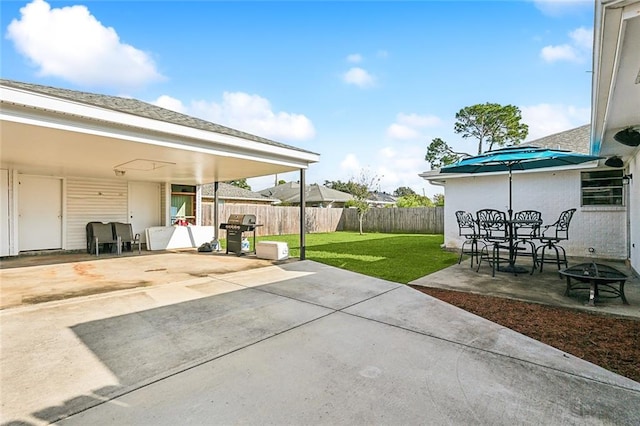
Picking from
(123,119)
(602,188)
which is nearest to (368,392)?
(123,119)

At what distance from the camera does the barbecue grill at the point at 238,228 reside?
9.27 metres

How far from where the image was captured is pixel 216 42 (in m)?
9.15

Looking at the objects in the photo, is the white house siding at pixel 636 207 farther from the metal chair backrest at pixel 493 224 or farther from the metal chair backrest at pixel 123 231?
the metal chair backrest at pixel 123 231

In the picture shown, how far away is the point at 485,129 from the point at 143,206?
27074 mm

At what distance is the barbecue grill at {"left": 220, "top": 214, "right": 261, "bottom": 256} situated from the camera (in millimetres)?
9267

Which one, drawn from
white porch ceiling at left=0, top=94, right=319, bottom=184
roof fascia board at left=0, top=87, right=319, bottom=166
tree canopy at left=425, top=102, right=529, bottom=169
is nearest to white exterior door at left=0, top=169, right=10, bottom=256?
white porch ceiling at left=0, top=94, right=319, bottom=184

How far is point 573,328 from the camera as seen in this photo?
3592mm

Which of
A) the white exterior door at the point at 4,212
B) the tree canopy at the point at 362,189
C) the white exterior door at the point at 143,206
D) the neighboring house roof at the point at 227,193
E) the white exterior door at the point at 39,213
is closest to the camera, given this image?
the white exterior door at the point at 4,212

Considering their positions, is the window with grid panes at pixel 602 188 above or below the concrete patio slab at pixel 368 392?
above

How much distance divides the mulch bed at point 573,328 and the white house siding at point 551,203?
239 inches

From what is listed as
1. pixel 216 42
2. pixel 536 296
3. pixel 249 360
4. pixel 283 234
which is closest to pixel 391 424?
pixel 249 360

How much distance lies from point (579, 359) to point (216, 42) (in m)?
10.5

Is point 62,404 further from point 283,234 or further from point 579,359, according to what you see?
point 283,234

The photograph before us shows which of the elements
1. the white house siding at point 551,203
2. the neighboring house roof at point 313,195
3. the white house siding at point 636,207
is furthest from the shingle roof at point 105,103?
the neighboring house roof at point 313,195
